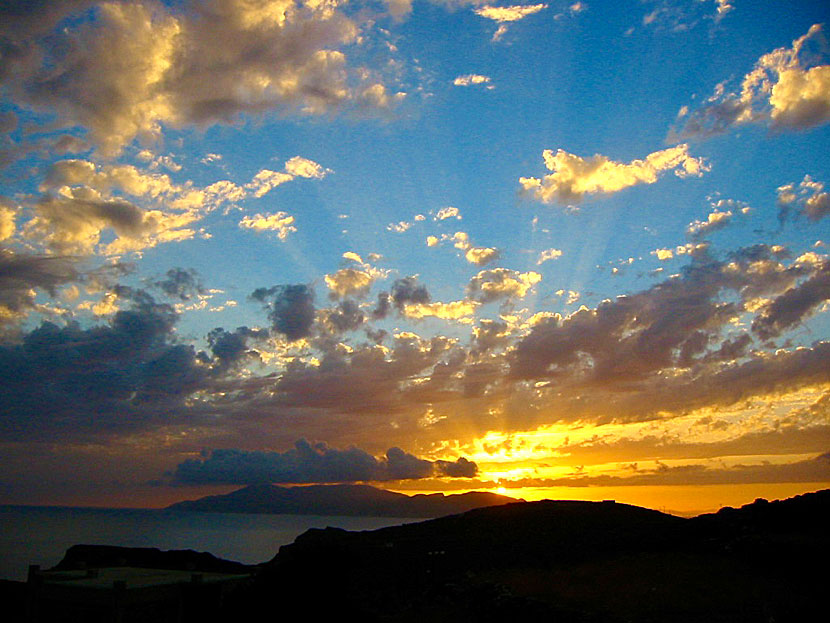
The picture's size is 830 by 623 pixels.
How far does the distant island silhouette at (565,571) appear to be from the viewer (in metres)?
17.1

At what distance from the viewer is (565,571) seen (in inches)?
1030

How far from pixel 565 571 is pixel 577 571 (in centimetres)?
62

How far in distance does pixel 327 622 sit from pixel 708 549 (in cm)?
1641

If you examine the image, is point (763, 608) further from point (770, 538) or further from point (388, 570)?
point (388, 570)

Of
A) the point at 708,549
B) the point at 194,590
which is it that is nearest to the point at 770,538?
the point at 708,549

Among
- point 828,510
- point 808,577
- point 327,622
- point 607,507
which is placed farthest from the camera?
point 607,507

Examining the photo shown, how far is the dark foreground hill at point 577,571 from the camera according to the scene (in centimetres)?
1711

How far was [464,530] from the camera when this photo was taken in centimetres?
3678

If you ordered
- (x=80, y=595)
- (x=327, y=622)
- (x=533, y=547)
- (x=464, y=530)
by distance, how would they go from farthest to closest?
(x=464, y=530) < (x=533, y=547) < (x=80, y=595) < (x=327, y=622)

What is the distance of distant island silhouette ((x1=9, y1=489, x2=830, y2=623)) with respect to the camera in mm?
17094

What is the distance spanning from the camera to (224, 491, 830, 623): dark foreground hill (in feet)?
56.1

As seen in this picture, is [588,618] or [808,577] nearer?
[588,618]

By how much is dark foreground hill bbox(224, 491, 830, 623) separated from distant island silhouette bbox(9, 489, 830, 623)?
0.15ft

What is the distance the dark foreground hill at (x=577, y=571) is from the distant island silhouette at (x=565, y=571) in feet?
0.15
